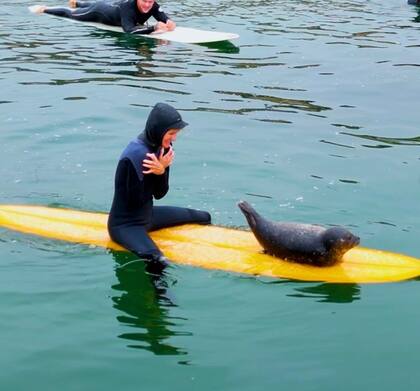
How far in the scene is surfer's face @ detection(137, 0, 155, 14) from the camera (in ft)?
54.9

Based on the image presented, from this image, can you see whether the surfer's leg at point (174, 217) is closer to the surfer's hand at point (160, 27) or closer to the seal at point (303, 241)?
the seal at point (303, 241)

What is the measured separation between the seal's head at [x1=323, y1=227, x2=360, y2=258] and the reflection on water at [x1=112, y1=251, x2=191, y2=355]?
140 cm

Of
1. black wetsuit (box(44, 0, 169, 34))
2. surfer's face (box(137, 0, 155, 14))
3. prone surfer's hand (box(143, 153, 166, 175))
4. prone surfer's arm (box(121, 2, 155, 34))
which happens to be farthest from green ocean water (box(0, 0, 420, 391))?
prone surfer's hand (box(143, 153, 166, 175))

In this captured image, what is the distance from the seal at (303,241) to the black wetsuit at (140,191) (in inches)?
35.0

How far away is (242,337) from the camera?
229 inches

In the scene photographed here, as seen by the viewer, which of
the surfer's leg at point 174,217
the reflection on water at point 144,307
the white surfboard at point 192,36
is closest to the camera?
the reflection on water at point 144,307

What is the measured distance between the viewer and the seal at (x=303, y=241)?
6.43 meters

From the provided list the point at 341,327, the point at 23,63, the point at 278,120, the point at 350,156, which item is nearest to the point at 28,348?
the point at 341,327

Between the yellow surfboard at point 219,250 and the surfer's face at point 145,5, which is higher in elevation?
the surfer's face at point 145,5

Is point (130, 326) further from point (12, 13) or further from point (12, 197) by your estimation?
point (12, 13)

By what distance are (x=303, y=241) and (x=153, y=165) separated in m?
1.44

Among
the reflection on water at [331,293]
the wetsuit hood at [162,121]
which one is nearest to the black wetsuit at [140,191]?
the wetsuit hood at [162,121]

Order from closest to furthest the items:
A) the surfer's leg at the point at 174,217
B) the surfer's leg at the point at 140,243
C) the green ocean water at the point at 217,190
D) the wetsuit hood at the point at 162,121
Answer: the green ocean water at the point at 217,190 < the wetsuit hood at the point at 162,121 < the surfer's leg at the point at 140,243 < the surfer's leg at the point at 174,217

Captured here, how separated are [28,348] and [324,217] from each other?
3.59 m
